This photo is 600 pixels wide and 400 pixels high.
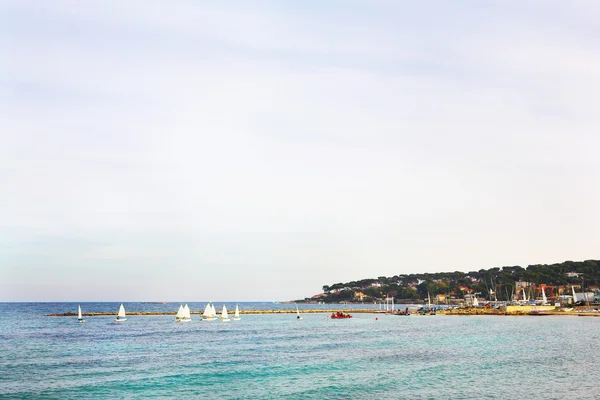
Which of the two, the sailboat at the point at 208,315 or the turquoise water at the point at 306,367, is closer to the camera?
the turquoise water at the point at 306,367

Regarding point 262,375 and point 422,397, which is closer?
point 422,397

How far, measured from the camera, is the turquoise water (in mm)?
47594

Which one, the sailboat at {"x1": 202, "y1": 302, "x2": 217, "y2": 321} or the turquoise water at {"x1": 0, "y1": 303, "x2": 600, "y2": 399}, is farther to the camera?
the sailboat at {"x1": 202, "y1": 302, "x2": 217, "y2": 321}

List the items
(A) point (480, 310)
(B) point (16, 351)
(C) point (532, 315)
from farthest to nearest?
(A) point (480, 310) → (C) point (532, 315) → (B) point (16, 351)

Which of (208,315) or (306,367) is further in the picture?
(208,315)

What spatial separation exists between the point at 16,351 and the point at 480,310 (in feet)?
488

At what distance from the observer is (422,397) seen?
44562 mm

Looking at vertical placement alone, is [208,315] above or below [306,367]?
above

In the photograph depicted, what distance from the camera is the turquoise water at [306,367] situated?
47.6 meters

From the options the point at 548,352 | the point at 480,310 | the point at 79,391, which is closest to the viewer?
the point at 79,391

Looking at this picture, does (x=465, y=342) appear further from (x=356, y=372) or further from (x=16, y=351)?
(x=16, y=351)

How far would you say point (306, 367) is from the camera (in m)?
61.1

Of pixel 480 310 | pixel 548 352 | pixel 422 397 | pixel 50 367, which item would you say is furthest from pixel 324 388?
pixel 480 310

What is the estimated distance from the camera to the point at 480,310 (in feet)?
617
